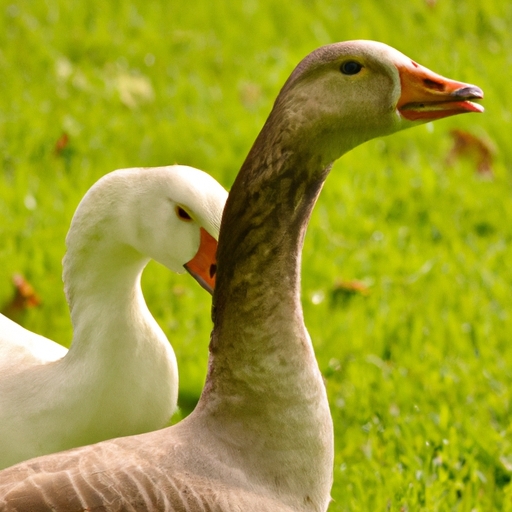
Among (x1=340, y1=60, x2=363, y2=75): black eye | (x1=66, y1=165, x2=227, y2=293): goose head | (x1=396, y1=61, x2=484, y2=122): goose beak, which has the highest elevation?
(x1=340, y1=60, x2=363, y2=75): black eye

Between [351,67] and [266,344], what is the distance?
2.00ft

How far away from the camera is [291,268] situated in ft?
6.73

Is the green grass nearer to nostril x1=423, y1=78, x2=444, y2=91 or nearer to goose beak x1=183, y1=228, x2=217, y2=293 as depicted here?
goose beak x1=183, y1=228, x2=217, y2=293

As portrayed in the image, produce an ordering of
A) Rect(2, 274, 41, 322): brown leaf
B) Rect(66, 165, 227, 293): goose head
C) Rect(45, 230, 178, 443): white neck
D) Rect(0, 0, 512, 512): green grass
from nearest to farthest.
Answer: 1. Rect(66, 165, 227, 293): goose head
2. Rect(45, 230, 178, 443): white neck
3. Rect(0, 0, 512, 512): green grass
4. Rect(2, 274, 41, 322): brown leaf

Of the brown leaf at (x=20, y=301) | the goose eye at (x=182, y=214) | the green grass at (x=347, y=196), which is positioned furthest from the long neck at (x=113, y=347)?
the brown leaf at (x=20, y=301)

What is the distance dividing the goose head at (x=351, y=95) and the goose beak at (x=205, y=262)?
0.57m

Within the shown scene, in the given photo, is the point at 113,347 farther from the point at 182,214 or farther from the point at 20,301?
the point at 20,301

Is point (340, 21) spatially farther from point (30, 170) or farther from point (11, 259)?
point (11, 259)

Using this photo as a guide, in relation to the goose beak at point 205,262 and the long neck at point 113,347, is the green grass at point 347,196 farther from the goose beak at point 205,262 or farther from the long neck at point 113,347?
the goose beak at point 205,262

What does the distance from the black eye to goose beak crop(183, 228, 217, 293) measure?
0.67 m

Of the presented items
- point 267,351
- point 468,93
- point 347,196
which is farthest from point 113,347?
point 347,196

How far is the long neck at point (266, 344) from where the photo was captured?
6.51 ft

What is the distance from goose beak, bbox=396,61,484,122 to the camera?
1.92 metres


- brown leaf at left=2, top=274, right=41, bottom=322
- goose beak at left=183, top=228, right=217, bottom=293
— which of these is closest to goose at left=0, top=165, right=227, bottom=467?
goose beak at left=183, top=228, right=217, bottom=293
